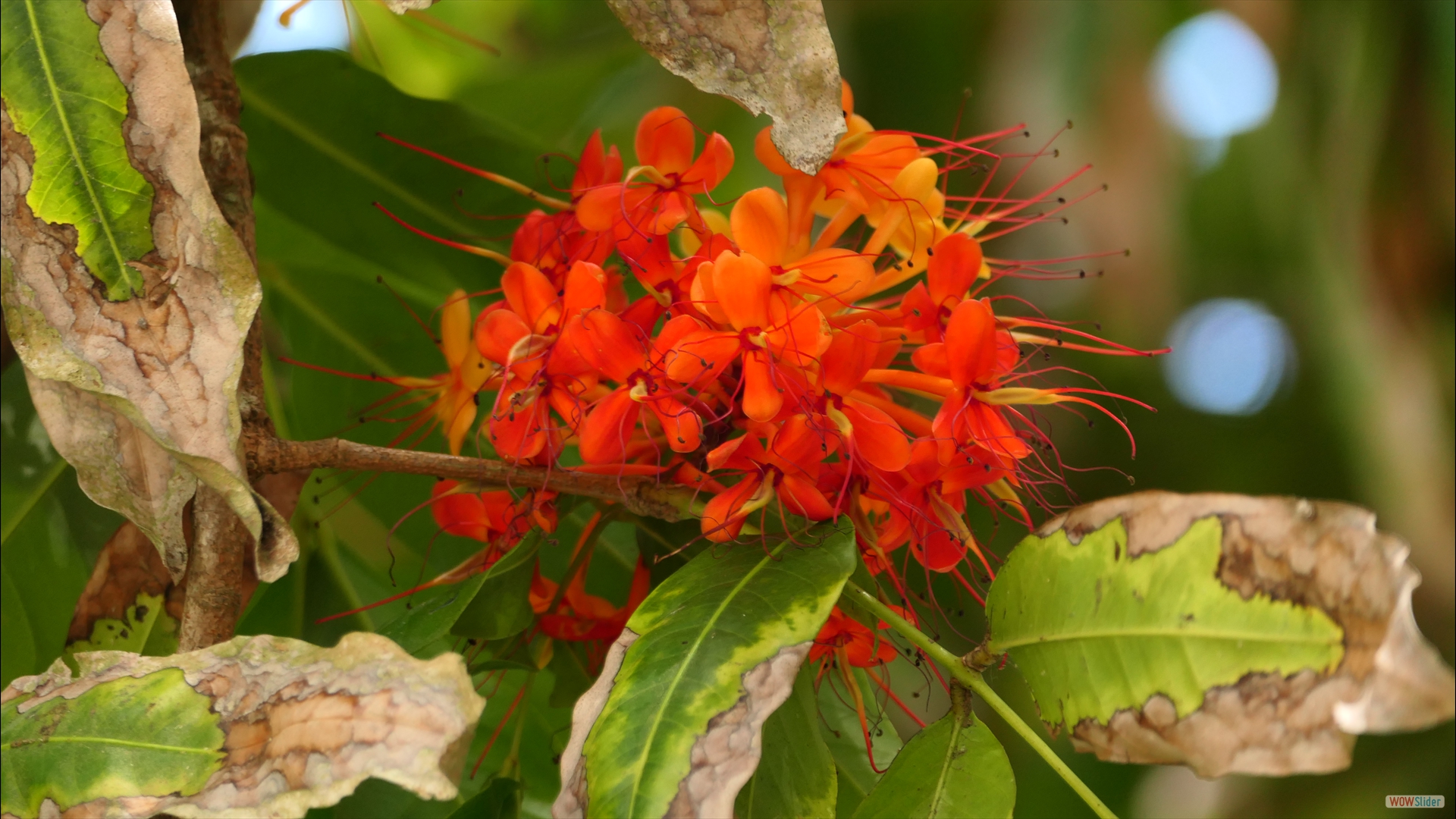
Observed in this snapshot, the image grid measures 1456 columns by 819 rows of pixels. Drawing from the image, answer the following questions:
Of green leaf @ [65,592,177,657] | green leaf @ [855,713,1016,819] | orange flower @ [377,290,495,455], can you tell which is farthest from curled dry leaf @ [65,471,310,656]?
green leaf @ [855,713,1016,819]

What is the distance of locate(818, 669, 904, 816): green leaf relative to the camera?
2.03ft

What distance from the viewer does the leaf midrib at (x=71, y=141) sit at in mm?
392

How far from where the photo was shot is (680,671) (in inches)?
16.2

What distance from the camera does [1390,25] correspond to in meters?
1.59

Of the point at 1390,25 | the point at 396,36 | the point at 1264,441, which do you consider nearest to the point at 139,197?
the point at 396,36

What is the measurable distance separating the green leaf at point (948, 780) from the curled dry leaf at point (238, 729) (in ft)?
0.59

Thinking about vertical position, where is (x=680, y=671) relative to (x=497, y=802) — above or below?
above

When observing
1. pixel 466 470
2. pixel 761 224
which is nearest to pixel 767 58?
pixel 761 224

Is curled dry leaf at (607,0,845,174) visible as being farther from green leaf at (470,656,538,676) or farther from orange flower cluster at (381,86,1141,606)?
green leaf at (470,656,538,676)

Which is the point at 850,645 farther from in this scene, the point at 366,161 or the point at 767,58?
the point at 366,161

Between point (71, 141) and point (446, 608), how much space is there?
25cm

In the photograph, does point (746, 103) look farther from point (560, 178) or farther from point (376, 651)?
point (560, 178)

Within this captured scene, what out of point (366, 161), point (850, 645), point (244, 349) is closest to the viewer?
point (244, 349)

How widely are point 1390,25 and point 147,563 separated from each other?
1752 millimetres
